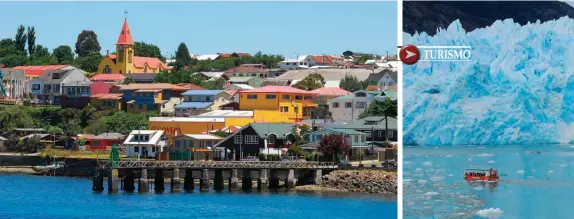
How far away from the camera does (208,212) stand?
21.0m

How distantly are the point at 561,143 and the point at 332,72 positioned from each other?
131ft

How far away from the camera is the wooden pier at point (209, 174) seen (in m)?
25.4

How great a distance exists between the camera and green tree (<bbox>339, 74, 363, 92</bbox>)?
4392 centimetres

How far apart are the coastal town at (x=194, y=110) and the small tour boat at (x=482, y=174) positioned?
49.3 feet

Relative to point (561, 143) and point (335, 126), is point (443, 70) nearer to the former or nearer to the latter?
point (561, 143)

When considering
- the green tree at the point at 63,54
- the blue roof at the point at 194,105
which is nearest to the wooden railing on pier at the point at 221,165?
the blue roof at the point at 194,105

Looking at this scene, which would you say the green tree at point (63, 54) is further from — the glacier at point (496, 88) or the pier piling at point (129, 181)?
the glacier at point (496, 88)

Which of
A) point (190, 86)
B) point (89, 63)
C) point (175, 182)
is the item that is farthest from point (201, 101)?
point (175, 182)

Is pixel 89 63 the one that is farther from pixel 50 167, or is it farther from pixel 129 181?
pixel 129 181

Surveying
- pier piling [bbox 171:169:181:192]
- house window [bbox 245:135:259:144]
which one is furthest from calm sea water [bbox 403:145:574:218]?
house window [bbox 245:135:259:144]

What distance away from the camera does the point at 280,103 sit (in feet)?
123

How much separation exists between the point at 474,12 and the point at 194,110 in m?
30.2

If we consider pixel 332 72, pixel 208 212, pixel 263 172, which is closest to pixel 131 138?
pixel 263 172

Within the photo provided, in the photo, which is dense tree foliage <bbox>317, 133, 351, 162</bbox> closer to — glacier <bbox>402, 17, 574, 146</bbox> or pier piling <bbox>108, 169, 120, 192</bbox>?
pier piling <bbox>108, 169, 120, 192</bbox>
